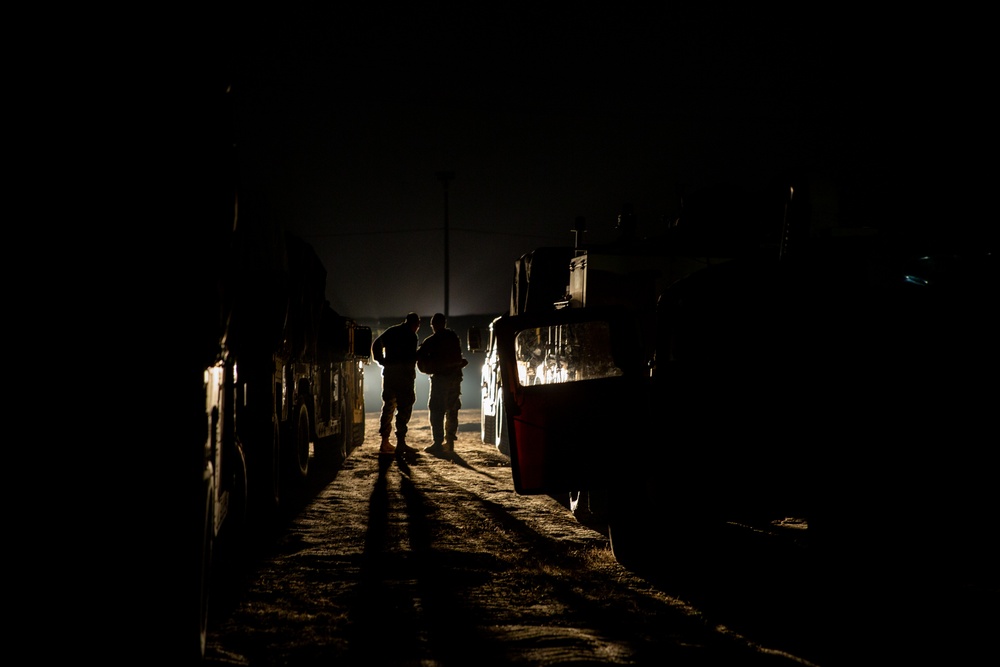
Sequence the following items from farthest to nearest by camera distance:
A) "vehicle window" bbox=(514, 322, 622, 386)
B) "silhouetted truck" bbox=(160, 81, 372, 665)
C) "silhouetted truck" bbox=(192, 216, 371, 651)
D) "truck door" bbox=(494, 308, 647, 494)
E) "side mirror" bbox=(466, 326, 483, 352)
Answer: "side mirror" bbox=(466, 326, 483, 352), "vehicle window" bbox=(514, 322, 622, 386), "truck door" bbox=(494, 308, 647, 494), "silhouetted truck" bbox=(192, 216, 371, 651), "silhouetted truck" bbox=(160, 81, 372, 665)

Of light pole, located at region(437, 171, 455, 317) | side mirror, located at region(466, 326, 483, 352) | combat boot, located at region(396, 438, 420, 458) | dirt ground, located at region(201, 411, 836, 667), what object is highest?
light pole, located at region(437, 171, 455, 317)

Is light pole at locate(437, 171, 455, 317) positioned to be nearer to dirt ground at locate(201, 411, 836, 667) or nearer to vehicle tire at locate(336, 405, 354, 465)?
vehicle tire at locate(336, 405, 354, 465)

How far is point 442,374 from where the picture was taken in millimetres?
11727

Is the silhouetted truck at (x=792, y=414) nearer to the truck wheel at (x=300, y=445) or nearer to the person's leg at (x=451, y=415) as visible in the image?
the truck wheel at (x=300, y=445)

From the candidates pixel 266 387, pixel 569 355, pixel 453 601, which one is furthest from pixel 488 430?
pixel 453 601

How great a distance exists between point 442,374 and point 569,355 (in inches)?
201

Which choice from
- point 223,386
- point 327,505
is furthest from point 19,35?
point 327,505

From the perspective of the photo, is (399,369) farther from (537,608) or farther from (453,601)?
(537,608)

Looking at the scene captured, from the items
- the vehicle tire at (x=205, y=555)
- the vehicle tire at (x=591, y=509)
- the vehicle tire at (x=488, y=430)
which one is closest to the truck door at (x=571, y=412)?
the vehicle tire at (x=591, y=509)

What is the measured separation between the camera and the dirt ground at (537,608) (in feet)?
11.1

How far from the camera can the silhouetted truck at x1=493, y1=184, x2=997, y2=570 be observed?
12.2 ft

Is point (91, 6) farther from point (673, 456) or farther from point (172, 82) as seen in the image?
point (673, 456)

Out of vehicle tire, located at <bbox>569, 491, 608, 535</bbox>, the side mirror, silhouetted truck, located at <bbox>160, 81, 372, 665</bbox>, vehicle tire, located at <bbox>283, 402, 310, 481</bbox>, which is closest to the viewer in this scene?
silhouetted truck, located at <bbox>160, 81, 372, 665</bbox>

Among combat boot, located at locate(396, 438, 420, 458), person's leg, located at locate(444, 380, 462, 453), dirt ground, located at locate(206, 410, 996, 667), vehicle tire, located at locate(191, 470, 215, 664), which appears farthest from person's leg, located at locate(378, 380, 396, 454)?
vehicle tire, located at locate(191, 470, 215, 664)
